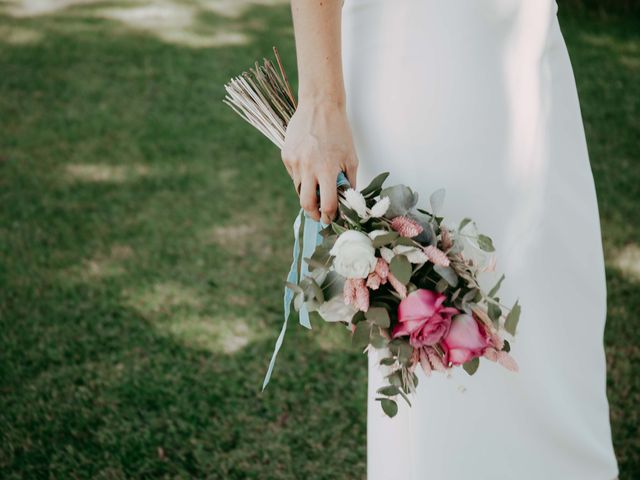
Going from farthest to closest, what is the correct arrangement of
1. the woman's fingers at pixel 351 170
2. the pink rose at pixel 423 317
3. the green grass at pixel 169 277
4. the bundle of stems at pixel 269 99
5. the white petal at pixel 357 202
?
the green grass at pixel 169 277, the bundle of stems at pixel 269 99, the woman's fingers at pixel 351 170, the white petal at pixel 357 202, the pink rose at pixel 423 317

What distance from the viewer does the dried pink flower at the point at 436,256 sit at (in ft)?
3.78

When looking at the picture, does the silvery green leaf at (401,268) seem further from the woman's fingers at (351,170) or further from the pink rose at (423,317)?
the woman's fingers at (351,170)

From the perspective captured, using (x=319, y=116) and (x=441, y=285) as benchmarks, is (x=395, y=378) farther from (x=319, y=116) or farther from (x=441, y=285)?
(x=319, y=116)

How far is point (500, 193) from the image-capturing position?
1.43 m

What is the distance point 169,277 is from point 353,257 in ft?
6.39

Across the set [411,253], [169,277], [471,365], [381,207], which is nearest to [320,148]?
[381,207]

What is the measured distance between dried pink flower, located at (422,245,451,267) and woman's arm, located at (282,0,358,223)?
0.23 m

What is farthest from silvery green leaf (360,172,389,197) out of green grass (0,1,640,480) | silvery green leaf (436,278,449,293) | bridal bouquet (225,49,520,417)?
green grass (0,1,640,480)

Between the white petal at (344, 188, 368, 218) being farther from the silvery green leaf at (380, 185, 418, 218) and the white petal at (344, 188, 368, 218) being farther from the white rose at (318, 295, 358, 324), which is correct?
the white rose at (318, 295, 358, 324)

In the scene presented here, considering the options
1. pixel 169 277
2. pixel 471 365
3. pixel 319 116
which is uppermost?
pixel 319 116

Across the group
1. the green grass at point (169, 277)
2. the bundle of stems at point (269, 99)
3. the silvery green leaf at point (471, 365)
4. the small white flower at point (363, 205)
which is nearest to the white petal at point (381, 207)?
the small white flower at point (363, 205)

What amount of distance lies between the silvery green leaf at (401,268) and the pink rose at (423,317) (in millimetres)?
35

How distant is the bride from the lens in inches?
51.6

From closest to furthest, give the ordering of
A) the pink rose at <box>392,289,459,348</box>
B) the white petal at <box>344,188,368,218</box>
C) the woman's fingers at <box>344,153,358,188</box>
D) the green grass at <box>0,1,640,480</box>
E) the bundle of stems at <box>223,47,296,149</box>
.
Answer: the pink rose at <box>392,289,459,348</box> < the white petal at <box>344,188,368,218</box> < the woman's fingers at <box>344,153,358,188</box> < the bundle of stems at <box>223,47,296,149</box> < the green grass at <box>0,1,640,480</box>
